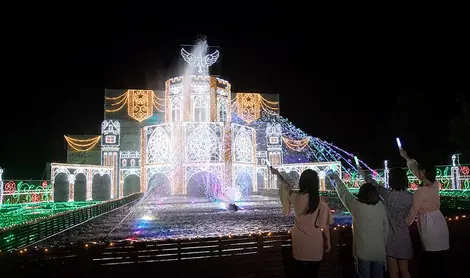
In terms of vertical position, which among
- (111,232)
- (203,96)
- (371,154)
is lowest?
(111,232)

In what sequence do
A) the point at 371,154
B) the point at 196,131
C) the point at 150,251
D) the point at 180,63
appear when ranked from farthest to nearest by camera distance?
the point at 371,154, the point at 180,63, the point at 196,131, the point at 150,251

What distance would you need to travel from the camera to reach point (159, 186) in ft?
125

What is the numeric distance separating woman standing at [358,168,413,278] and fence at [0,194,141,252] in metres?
7.70

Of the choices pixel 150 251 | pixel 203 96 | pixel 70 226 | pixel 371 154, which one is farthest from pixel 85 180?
pixel 150 251

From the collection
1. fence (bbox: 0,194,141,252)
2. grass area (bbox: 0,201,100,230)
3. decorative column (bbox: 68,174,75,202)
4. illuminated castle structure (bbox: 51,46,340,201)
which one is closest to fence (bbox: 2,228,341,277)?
fence (bbox: 0,194,141,252)

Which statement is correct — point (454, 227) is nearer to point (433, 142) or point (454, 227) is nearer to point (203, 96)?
point (203, 96)

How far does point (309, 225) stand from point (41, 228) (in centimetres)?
940

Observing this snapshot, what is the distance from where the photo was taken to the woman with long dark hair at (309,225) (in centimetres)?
513

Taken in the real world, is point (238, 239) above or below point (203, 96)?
below

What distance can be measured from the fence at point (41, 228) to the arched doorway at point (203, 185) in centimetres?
1621

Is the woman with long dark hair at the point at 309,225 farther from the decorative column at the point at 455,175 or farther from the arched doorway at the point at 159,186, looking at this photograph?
the arched doorway at the point at 159,186

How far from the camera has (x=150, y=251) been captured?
635 cm

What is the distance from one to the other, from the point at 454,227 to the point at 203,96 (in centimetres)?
3257

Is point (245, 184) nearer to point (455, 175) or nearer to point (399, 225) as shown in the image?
point (455, 175)
